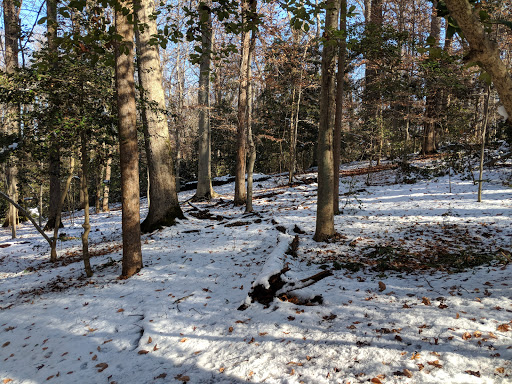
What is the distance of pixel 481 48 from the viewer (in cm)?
150

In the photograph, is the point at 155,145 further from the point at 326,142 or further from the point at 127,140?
the point at 326,142

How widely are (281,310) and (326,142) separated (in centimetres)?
397

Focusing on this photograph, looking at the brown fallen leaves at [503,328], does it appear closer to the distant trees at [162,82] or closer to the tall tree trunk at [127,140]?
the distant trees at [162,82]

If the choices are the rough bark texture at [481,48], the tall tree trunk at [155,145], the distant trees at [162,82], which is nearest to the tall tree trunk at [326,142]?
the distant trees at [162,82]

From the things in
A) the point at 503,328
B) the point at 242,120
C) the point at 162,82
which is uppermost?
the point at 162,82

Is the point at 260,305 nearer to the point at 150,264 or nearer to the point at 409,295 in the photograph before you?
the point at 409,295

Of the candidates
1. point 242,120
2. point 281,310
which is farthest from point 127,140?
point 242,120

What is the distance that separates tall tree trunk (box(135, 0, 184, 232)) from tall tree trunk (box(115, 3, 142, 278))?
10.4 ft

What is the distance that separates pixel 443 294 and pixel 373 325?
122cm

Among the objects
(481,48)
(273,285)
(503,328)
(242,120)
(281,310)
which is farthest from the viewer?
(242,120)

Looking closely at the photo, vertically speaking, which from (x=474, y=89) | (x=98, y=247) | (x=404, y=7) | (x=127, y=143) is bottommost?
(x=98, y=247)

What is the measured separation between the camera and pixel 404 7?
15.4 m

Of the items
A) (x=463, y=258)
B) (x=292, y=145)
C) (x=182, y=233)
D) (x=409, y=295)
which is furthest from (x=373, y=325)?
(x=292, y=145)

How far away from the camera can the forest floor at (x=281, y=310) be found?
2.73 m
